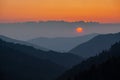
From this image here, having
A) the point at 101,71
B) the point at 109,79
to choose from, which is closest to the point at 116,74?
the point at 109,79

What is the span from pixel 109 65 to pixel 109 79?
14.7 metres

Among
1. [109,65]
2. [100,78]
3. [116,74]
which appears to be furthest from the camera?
[109,65]

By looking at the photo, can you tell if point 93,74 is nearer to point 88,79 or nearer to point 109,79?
point 88,79

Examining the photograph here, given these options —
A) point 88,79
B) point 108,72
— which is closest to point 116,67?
point 108,72

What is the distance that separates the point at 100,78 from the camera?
136000mm

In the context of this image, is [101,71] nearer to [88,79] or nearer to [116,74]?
Result: [88,79]

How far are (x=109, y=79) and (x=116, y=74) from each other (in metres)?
5.24

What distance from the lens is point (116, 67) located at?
446ft

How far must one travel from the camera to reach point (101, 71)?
142250 millimetres

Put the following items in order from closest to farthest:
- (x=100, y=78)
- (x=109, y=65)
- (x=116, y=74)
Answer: (x=116, y=74), (x=100, y=78), (x=109, y=65)

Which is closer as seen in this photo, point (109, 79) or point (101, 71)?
point (109, 79)

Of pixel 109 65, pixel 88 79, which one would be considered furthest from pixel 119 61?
pixel 88 79

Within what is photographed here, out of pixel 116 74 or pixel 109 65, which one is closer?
pixel 116 74

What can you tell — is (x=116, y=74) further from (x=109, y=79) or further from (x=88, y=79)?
(x=88, y=79)
